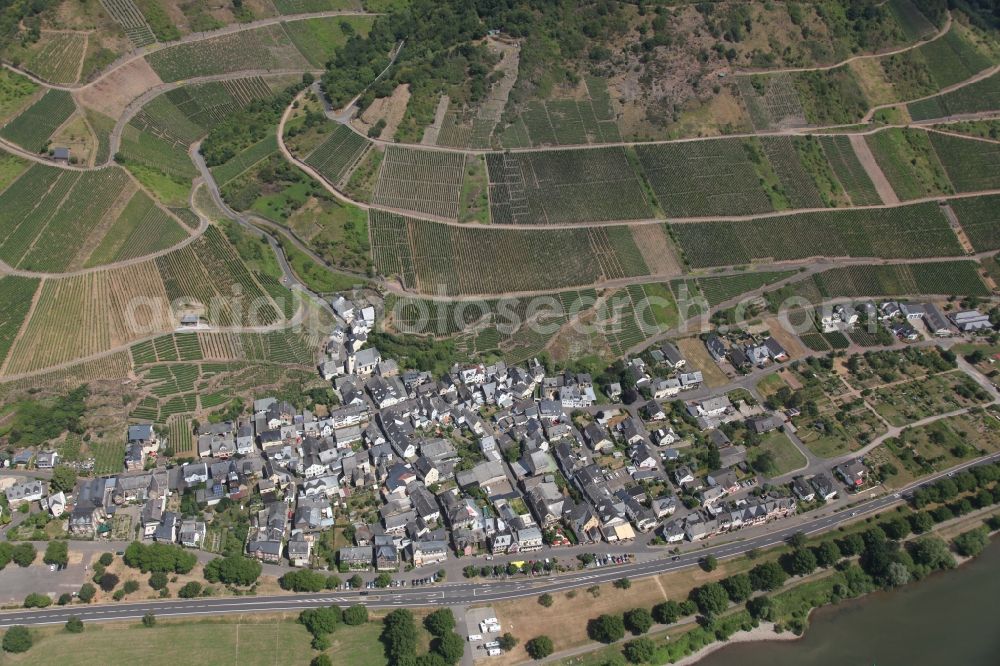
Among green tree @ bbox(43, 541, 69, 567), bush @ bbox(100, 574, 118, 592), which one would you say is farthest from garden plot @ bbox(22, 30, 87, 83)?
bush @ bbox(100, 574, 118, 592)

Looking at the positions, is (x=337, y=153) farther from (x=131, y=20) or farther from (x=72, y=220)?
(x=131, y=20)

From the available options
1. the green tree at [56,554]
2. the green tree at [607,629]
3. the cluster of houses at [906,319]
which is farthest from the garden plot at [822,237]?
the green tree at [56,554]

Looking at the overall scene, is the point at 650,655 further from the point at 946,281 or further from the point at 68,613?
the point at 946,281

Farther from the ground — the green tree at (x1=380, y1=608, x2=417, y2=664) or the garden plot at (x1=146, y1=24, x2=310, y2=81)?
the garden plot at (x1=146, y1=24, x2=310, y2=81)

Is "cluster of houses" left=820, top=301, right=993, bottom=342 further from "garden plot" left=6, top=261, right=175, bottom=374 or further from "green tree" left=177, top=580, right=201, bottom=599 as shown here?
"garden plot" left=6, top=261, right=175, bottom=374

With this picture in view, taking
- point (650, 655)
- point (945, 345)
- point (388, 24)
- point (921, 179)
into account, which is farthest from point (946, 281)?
point (388, 24)
